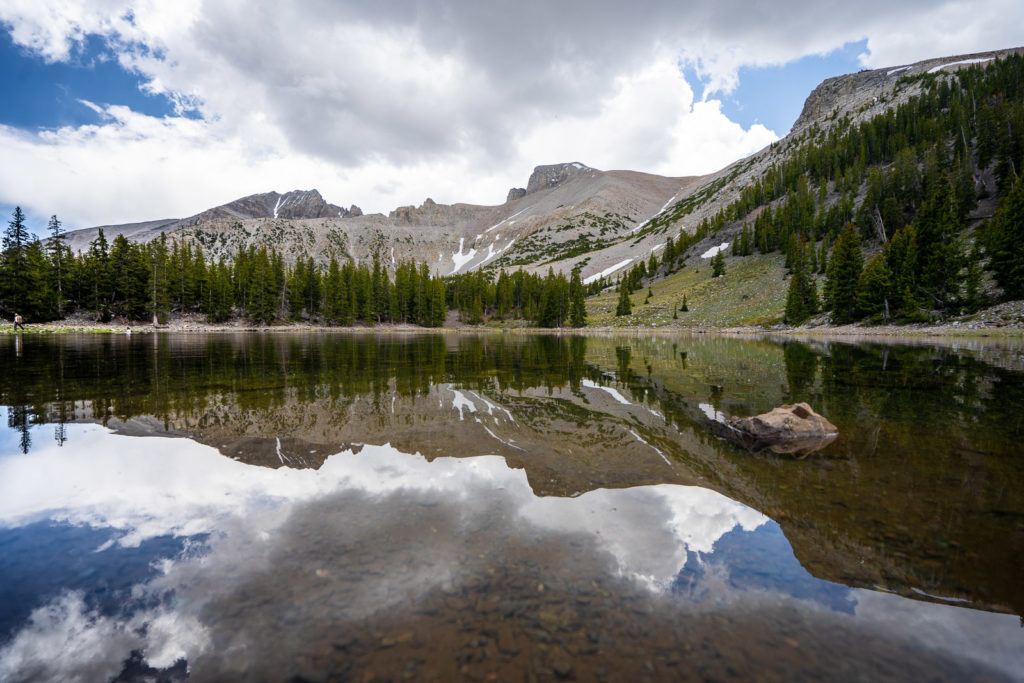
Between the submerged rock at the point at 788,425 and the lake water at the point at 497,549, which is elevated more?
the submerged rock at the point at 788,425

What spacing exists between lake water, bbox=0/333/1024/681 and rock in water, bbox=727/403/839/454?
0.51m

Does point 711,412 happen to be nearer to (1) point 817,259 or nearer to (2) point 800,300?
(2) point 800,300

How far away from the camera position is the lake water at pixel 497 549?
3.74 m

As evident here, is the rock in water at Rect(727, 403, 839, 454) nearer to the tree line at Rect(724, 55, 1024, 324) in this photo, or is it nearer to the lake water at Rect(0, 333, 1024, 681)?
the lake water at Rect(0, 333, 1024, 681)

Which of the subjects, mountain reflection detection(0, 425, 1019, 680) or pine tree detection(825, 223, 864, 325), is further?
pine tree detection(825, 223, 864, 325)

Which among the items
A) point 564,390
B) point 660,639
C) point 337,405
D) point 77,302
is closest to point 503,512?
point 660,639

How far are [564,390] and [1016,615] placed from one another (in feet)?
48.2

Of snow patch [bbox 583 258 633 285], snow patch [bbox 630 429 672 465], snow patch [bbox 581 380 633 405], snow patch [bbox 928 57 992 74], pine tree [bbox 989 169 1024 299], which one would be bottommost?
snow patch [bbox 581 380 633 405]

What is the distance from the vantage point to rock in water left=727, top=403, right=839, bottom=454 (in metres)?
10.1

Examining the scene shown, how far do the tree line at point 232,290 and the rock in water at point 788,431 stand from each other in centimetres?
9538

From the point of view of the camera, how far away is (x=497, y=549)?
5602 millimetres

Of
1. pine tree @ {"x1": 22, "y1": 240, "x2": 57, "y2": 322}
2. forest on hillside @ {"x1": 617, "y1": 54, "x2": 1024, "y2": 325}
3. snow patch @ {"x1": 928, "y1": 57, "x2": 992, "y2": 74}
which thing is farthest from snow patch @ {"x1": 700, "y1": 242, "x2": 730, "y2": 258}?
pine tree @ {"x1": 22, "y1": 240, "x2": 57, "y2": 322}

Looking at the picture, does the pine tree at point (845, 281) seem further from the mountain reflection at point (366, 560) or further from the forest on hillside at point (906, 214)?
the mountain reflection at point (366, 560)

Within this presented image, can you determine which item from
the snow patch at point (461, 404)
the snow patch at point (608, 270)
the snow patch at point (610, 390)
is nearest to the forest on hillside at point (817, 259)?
the snow patch at point (608, 270)
